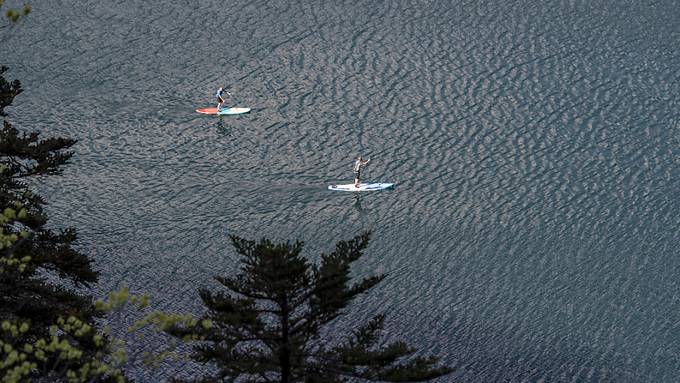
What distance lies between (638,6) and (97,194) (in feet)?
134

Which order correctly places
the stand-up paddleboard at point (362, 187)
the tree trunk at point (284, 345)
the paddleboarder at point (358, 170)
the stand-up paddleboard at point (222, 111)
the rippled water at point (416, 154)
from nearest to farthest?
1. the tree trunk at point (284, 345)
2. the rippled water at point (416, 154)
3. the paddleboarder at point (358, 170)
4. the stand-up paddleboard at point (362, 187)
5. the stand-up paddleboard at point (222, 111)

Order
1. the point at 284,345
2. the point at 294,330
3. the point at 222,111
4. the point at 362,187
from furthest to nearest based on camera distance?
the point at 222,111
the point at 362,187
the point at 294,330
the point at 284,345

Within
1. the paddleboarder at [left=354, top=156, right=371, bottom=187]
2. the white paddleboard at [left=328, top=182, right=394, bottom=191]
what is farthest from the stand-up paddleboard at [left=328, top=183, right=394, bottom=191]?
the paddleboarder at [left=354, top=156, right=371, bottom=187]

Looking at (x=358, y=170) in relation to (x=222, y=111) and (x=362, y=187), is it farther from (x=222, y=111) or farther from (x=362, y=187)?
(x=222, y=111)

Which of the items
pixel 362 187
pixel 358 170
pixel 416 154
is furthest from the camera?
pixel 416 154

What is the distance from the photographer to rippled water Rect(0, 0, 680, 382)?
44.0 meters

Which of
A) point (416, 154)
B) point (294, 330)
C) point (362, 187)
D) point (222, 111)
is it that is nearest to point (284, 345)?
point (294, 330)

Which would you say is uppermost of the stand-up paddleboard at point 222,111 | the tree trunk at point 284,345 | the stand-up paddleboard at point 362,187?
the stand-up paddleboard at point 222,111

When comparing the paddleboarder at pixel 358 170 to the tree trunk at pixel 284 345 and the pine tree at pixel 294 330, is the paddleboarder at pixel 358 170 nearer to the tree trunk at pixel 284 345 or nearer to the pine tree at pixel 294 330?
the pine tree at pixel 294 330

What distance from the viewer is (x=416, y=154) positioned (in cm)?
5703

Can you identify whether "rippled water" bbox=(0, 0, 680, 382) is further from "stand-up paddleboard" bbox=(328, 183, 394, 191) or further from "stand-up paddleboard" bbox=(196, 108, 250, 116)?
"stand-up paddleboard" bbox=(196, 108, 250, 116)

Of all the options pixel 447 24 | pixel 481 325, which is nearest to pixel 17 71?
pixel 447 24

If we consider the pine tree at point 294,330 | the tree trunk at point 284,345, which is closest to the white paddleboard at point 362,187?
the pine tree at point 294,330

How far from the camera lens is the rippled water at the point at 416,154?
44.0 meters
